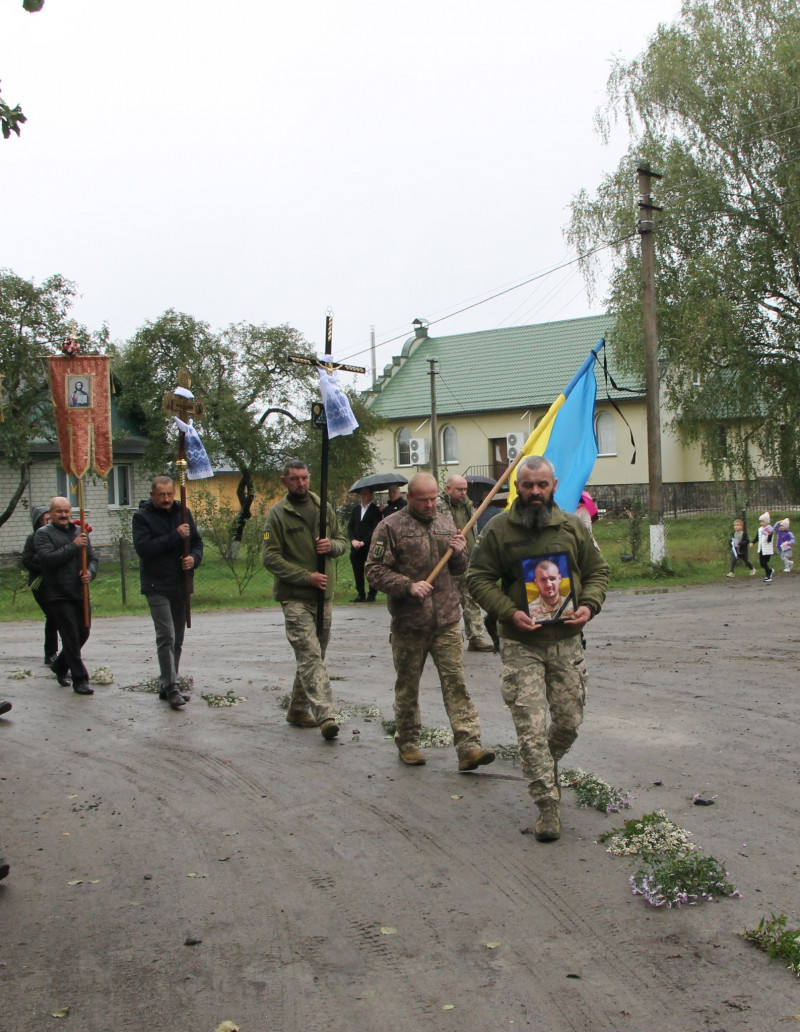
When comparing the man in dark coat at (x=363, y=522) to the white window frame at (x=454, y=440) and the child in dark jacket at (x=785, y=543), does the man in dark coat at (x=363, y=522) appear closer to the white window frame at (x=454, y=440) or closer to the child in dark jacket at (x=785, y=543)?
the child in dark jacket at (x=785, y=543)

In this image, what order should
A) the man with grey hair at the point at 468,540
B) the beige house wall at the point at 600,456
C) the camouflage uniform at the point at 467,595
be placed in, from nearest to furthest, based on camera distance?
the man with grey hair at the point at 468,540 → the camouflage uniform at the point at 467,595 → the beige house wall at the point at 600,456

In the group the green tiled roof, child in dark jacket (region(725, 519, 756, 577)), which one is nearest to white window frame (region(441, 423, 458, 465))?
the green tiled roof

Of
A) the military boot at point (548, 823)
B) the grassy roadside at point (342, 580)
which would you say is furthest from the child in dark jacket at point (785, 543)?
the military boot at point (548, 823)

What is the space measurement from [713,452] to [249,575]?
38.6 ft

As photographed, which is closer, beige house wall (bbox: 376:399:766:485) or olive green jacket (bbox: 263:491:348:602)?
olive green jacket (bbox: 263:491:348:602)

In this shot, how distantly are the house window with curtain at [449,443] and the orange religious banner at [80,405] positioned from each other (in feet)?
139

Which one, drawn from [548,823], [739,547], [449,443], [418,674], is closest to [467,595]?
[418,674]

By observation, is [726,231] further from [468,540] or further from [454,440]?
[454,440]

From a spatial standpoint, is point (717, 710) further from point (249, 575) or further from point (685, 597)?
point (249, 575)

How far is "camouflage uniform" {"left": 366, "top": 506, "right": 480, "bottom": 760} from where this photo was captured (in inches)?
305

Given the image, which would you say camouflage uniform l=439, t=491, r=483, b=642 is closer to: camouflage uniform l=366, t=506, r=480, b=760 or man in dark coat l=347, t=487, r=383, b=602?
camouflage uniform l=366, t=506, r=480, b=760

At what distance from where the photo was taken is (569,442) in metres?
9.05

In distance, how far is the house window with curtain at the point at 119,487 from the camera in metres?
43.3

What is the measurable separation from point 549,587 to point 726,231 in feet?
83.2
